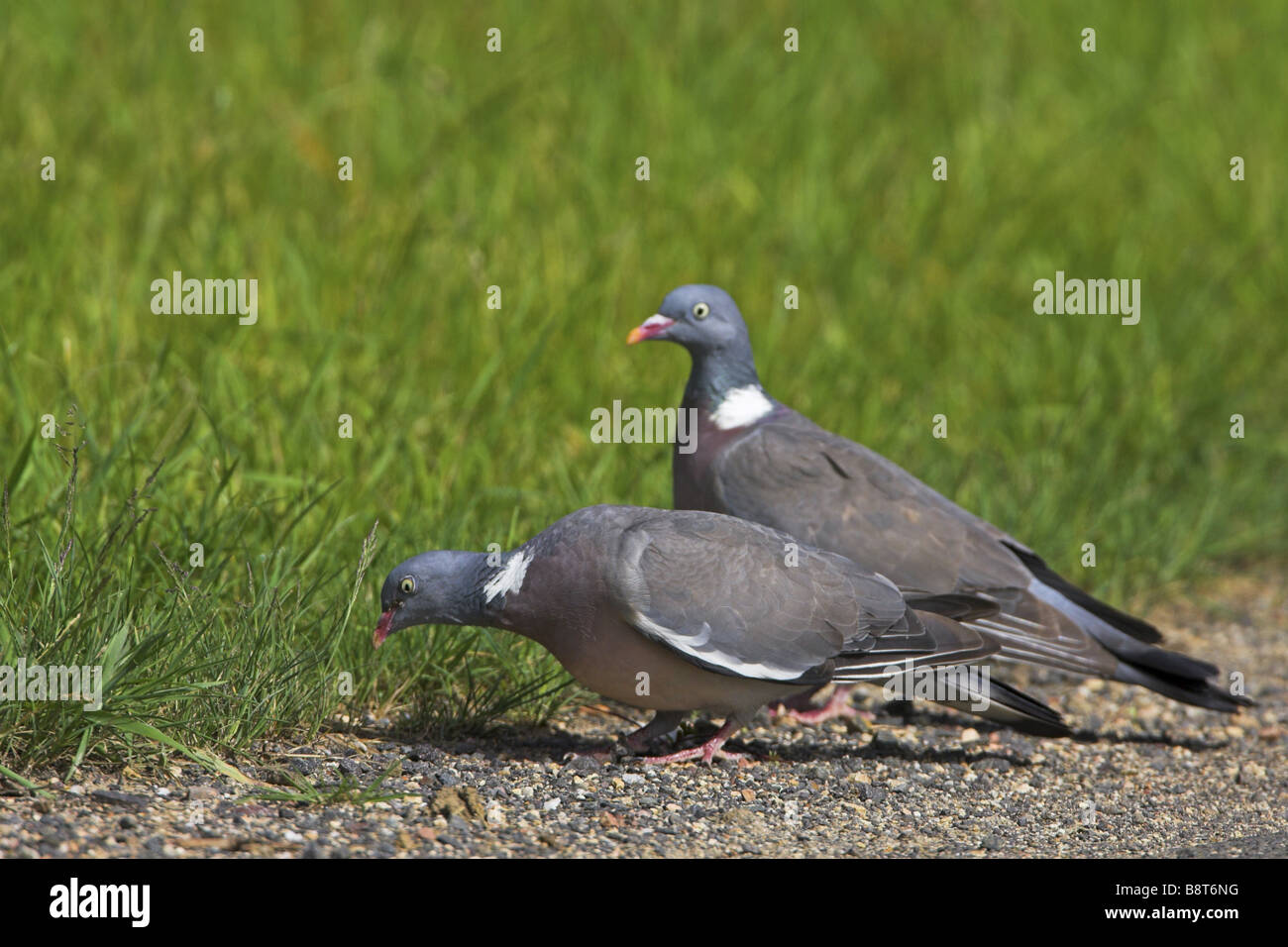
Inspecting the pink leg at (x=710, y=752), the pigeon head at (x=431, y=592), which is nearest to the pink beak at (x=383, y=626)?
the pigeon head at (x=431, y=592)

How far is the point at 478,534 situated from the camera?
5.02m

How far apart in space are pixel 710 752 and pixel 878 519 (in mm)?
995

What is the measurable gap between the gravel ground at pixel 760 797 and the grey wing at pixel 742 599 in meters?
0.34

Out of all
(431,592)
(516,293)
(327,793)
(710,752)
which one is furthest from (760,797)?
(516,293)

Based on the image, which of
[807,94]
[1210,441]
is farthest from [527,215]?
[1210,441]

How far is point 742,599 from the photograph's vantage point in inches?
161

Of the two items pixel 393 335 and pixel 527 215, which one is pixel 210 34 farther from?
pixel 393 335

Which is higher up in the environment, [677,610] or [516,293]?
[516,293]

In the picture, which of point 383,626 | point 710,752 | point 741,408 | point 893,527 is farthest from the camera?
point 741,408

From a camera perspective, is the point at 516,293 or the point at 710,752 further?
the point at 516,293

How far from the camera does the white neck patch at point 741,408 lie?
201 inches

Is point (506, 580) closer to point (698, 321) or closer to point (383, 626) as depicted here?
point (383, 626)

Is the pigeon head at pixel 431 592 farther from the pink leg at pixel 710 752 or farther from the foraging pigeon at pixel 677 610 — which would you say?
the pink leg at pixel 710 752

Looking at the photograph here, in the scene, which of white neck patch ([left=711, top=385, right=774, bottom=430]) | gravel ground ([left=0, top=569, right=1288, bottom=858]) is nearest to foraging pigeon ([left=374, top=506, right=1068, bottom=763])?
gravel ground ([left=0, top=569, right=1288, bottom=858])
